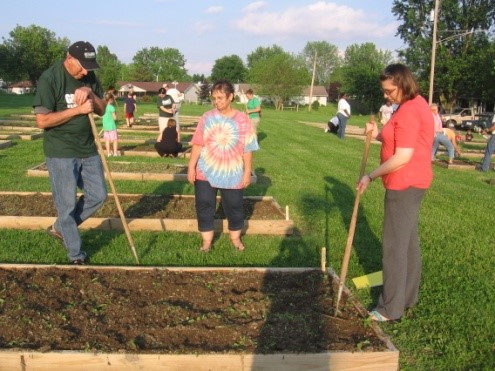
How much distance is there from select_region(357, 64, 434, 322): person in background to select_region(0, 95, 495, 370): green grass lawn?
297mm

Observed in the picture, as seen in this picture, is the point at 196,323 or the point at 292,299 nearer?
the point at 196,323

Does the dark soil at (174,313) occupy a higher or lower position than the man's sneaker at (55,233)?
lower

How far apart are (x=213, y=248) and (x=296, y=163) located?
775cm

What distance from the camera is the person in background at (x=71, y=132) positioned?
15.8 feet

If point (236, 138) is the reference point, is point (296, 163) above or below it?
below

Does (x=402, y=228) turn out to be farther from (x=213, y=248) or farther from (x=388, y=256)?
(x=213, y=248)

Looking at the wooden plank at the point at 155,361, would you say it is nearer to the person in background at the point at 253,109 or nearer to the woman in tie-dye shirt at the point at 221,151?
the woman in tie-dye shirt at the point at 221,151

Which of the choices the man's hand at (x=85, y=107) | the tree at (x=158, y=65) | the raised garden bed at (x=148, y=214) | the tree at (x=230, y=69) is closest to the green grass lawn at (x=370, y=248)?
the raised garden bed at (x=148, y=214)

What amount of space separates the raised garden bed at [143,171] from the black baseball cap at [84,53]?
522cm

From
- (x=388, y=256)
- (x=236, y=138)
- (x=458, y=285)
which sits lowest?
(x=458, y=285)

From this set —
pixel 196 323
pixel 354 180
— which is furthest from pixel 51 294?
pixel 354 180

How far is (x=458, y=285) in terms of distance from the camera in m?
5.14

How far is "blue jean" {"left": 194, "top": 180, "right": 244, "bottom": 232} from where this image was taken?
580 cm

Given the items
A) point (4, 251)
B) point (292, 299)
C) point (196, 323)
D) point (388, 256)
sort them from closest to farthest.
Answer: point (196, 323) < point (388, 256) < point (292, 299) < point (4, 251)
